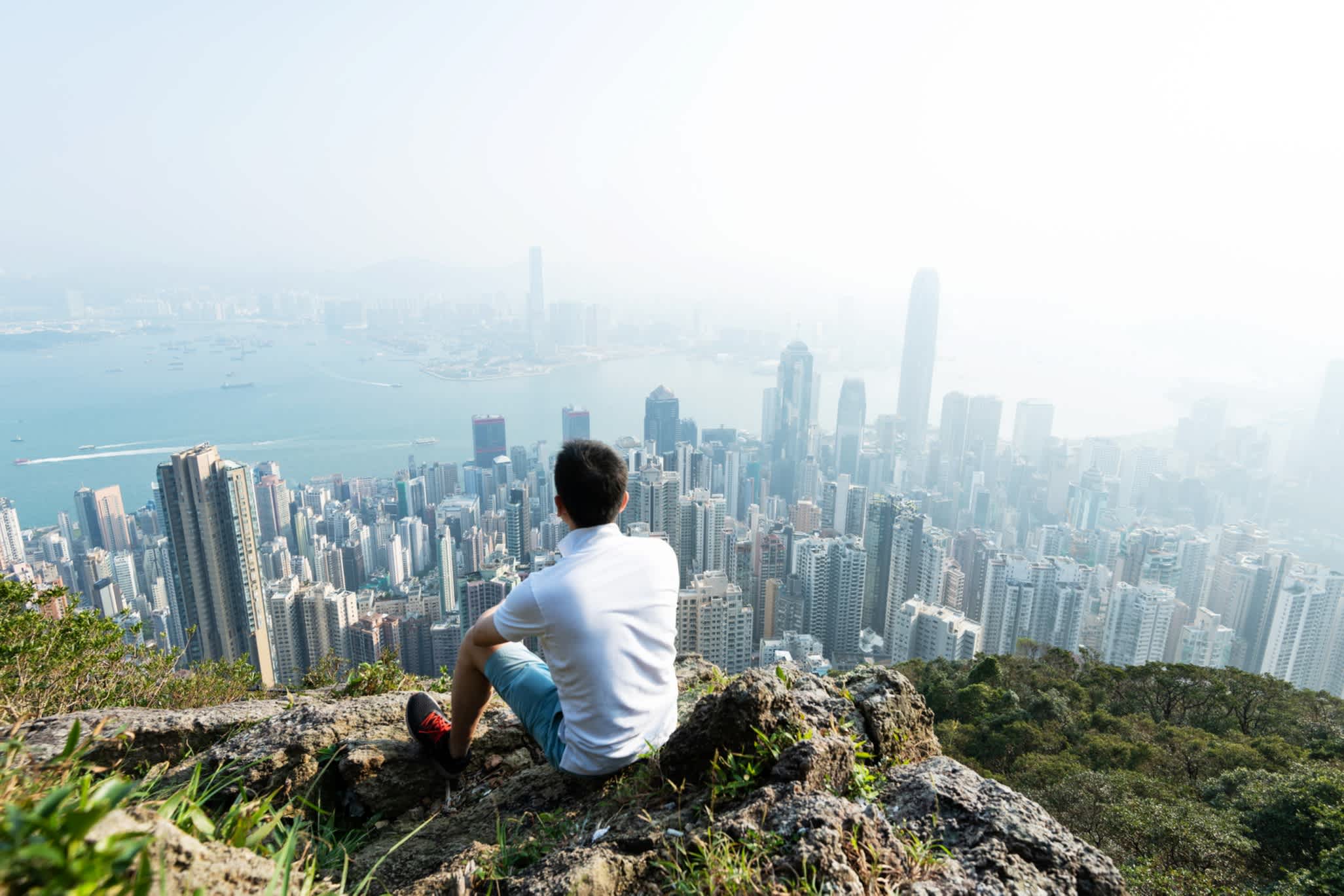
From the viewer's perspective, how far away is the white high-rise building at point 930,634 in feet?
51.7

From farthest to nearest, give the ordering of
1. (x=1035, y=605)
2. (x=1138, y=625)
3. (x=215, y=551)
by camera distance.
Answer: (x=1035, y=605)
(x=1138, y=625)
(x=215, y=551)

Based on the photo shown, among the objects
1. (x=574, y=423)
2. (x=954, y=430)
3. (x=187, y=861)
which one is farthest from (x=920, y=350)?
(x=187, y=861)

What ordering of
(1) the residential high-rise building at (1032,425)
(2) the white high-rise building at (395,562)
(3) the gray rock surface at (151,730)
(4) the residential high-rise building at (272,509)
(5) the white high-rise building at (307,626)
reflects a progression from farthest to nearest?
(1) the residential high-rise building at (1032,425)
(4) the residential high-rise building at (272,509)
(2) the white high-rise building at (395,562)
(5) the white high-rise building at (307,626)
(3) the gray rock surface at (151,730)

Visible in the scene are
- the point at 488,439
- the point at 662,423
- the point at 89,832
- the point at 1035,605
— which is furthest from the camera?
the point at 662,423

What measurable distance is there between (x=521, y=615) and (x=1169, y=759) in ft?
20.1

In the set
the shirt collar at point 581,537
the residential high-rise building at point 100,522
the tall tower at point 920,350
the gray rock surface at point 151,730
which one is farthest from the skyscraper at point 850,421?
the shirt collar at point 581,537

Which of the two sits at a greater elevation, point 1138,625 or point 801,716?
point 801,716

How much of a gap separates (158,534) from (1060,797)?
26509 mm

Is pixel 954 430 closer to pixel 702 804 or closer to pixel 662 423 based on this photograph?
pixel 662 423

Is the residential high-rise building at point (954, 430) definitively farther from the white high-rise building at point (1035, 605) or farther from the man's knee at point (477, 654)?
the man's knee at point (477, 654)

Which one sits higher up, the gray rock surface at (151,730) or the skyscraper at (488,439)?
the gray rock surface at (151,730)

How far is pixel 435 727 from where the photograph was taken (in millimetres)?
1503

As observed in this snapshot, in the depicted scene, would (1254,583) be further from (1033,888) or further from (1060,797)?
(1033,888)

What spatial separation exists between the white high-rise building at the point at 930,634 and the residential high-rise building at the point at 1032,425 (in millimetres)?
19071
